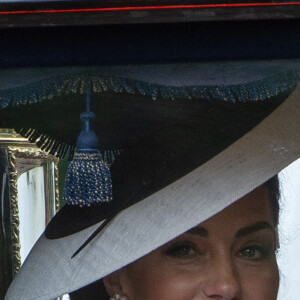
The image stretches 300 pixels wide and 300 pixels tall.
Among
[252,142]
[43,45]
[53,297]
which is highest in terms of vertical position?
[43,45]

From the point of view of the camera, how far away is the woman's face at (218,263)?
2271 mm

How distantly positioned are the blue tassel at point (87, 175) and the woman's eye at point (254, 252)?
1.26ft

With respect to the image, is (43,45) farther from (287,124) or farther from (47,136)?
(287,124)

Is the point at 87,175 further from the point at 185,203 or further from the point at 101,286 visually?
the point at 101,286

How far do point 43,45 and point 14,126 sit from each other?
44 cm

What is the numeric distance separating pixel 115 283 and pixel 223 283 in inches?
12.7

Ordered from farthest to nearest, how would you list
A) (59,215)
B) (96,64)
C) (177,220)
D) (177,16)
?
(59,215) < (177,220) < (96,64) < (177,16)

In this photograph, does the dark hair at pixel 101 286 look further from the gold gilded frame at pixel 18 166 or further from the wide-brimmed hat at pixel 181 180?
the gold gilded frame at pixel 18 166

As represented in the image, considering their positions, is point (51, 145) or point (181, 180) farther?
point (51, 145)

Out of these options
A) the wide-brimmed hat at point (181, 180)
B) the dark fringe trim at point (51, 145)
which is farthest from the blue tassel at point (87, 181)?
the dark fringe trim at point (51, 145)

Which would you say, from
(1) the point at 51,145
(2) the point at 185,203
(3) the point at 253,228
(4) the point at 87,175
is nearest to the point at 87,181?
(4) the point at 87,175

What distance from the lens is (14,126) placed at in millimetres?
2424

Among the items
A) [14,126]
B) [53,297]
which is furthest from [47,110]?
[53,297]

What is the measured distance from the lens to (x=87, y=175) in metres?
2.17
